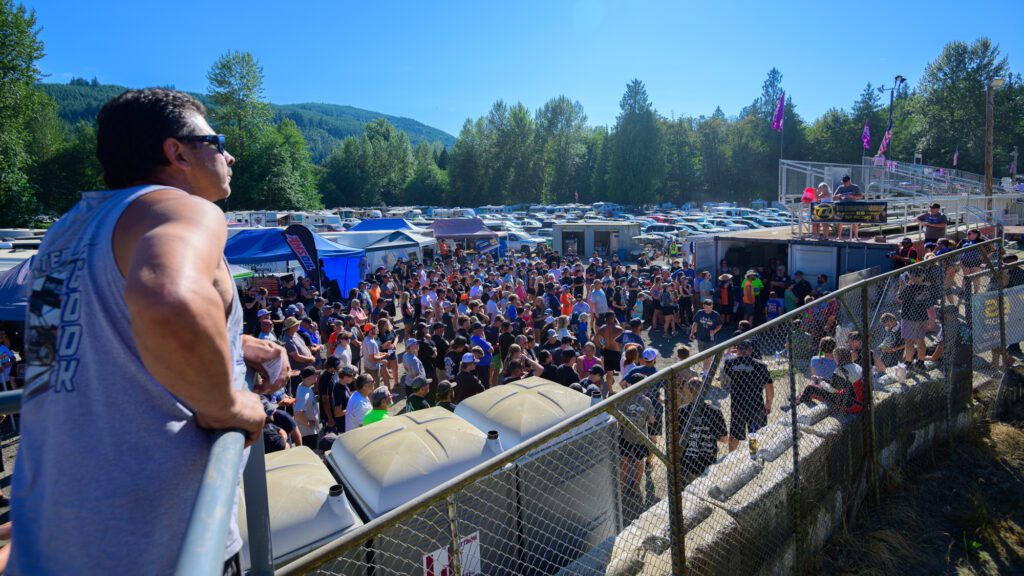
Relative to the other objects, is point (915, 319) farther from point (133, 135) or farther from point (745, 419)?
point (133, 135)

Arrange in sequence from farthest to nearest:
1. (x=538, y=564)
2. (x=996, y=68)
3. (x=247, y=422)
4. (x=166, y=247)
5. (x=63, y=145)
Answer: (x=63, y=145)
(x=996, y=68)
(x=538, y=564)
(x=247, y=422)
(x=166, y=247)

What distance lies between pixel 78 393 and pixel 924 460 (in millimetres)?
7253

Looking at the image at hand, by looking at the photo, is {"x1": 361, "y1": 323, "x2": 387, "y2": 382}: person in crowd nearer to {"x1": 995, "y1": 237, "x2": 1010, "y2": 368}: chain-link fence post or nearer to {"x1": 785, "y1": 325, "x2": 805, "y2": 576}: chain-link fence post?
{"x1": 785, "y1": 325, "x2": 805, "y2": 576}: chain-link fence post

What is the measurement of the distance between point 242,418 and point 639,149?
229ft

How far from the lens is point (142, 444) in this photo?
3.24ft

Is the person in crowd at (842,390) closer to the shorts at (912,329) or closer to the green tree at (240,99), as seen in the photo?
the shorts at (912,329)

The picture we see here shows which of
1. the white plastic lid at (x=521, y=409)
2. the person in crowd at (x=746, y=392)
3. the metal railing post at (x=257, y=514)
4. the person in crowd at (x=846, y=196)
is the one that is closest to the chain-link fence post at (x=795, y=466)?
the person in crowd at (x=746, y=392)

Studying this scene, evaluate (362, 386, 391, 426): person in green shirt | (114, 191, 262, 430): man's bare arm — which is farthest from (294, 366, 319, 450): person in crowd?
(114, 191, 262, 430): man's bare arm

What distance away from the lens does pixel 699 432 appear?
4418 mm

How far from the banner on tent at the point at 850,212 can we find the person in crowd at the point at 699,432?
11653mm

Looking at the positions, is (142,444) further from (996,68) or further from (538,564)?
(996,68)

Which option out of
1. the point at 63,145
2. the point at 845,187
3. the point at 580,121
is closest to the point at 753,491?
the point at 845,187

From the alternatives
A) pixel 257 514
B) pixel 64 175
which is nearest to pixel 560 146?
pixel 64 175

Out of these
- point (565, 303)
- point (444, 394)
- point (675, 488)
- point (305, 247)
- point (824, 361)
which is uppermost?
point (305, 247)
